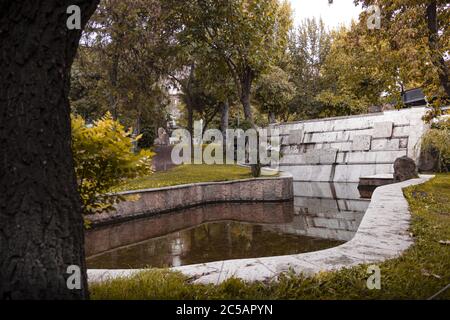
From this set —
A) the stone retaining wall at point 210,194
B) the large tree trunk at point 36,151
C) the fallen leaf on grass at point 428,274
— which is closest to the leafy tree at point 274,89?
the stone retaining wall at point 210,194

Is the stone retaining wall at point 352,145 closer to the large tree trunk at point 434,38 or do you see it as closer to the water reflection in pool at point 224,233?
the water reflection in pool at point 224,233

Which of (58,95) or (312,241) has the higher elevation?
(58,95)

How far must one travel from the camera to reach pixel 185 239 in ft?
26.3

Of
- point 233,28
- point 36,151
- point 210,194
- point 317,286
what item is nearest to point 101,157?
point 36,151

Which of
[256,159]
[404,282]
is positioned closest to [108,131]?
[404,282]

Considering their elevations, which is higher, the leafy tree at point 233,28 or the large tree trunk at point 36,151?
the leafy tree at point 233,28

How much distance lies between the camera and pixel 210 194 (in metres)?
12.5

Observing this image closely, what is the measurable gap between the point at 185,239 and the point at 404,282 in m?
5.48

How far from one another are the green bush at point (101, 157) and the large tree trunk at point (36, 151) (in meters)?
1.45

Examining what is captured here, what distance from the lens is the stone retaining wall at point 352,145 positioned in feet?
54.7

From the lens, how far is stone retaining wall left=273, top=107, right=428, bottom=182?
1669 cm

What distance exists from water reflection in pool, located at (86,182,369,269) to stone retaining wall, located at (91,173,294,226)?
0.26 meters
